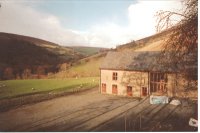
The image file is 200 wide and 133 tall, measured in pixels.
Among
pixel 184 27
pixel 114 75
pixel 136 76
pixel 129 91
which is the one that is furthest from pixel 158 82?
pixel 184 27

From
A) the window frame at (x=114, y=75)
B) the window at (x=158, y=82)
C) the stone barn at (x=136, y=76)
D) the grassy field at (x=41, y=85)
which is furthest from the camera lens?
the window frame at (x=114, y=75)

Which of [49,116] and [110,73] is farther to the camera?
[110,73]

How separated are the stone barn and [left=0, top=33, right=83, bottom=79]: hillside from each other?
12.3 ft

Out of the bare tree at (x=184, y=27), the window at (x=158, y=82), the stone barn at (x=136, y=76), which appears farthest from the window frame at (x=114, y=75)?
the bare tree at (x=184, y=27)

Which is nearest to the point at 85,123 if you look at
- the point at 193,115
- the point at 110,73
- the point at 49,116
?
the point at 49,116

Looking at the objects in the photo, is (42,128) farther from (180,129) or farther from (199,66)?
(199,66)

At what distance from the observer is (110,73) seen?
18062 mm

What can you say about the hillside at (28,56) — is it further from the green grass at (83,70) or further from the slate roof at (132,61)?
the slate roof at (132,61)

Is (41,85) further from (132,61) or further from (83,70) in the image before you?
(132,61)

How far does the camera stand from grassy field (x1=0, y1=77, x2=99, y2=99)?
474 inches

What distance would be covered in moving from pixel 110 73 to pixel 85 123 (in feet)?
25.5

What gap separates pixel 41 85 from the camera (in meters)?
14.3

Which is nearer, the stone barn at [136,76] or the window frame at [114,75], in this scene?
the stone barn at [136,76]

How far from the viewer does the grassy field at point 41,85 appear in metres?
12.1
